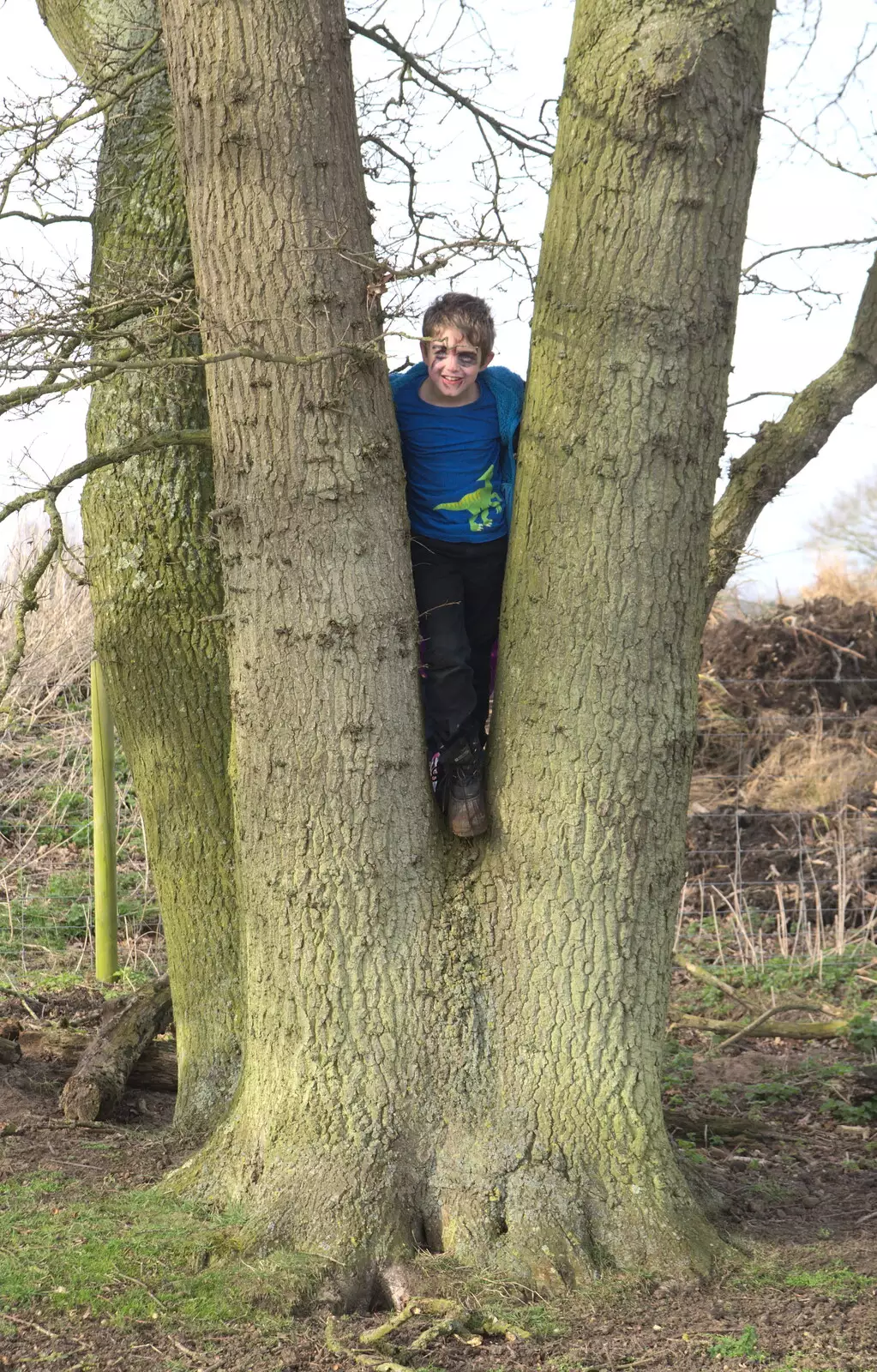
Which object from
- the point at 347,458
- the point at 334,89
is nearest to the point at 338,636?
the point at 347,458

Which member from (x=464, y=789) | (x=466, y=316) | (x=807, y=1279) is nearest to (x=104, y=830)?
(x=464, y=789)

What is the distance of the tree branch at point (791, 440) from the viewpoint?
402 cm

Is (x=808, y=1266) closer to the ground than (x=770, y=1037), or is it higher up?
closer to the ground

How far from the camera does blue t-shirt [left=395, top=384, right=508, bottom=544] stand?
364 centimetres

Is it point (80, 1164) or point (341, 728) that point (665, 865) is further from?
point (80, 1164)

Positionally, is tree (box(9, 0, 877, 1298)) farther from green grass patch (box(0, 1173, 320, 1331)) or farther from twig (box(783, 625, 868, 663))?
twig (box(783, 625, 868, 663))

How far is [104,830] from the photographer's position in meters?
6.32

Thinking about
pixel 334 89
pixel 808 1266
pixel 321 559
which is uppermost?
pixel 334 89

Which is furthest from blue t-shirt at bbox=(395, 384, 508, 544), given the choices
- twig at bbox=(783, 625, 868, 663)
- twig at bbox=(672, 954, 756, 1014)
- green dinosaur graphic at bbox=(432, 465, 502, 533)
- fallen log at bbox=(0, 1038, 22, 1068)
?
twig at bbox=(783, 625, 868, 663)

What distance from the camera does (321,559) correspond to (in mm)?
3338

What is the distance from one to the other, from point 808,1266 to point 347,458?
A: 262cm

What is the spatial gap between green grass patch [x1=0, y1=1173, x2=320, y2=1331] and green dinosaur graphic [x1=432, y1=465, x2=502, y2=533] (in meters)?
2.10

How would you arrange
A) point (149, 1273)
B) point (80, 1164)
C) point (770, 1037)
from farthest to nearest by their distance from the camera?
point (770, 1037), point (80, 1164), point (149, 1273)

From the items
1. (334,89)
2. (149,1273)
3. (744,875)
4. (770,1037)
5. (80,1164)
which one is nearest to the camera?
(149,1273)
